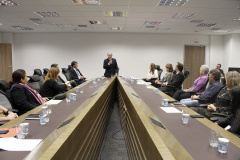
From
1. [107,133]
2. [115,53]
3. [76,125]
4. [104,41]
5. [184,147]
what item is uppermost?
[104,41]

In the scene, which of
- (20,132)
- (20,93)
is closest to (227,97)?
(20,132)

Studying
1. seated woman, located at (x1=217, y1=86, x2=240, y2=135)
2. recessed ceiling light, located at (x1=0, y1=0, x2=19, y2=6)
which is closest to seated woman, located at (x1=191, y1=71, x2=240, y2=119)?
seated woman, located at (x1=217, y1=86, x2=240, y2=135)

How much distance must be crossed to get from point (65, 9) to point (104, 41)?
4.24m

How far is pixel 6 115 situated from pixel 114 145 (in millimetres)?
1525

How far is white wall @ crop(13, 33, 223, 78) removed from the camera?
9.36 m

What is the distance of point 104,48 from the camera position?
941 centimetres

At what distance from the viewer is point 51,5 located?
4.82 m

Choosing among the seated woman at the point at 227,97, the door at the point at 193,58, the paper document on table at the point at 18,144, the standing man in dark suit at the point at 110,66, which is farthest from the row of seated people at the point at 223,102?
the door at the point at 193,58

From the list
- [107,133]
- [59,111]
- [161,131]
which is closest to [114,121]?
[107,133]

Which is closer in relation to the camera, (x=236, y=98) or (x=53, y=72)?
(x=236, y=98)

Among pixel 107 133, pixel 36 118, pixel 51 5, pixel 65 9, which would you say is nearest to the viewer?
pixel 36 118

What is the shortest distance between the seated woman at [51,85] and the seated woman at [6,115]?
1293mm

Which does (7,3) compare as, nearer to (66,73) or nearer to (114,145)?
(66,73)

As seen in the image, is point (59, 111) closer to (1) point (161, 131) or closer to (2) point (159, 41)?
(1) point (161, 131)
